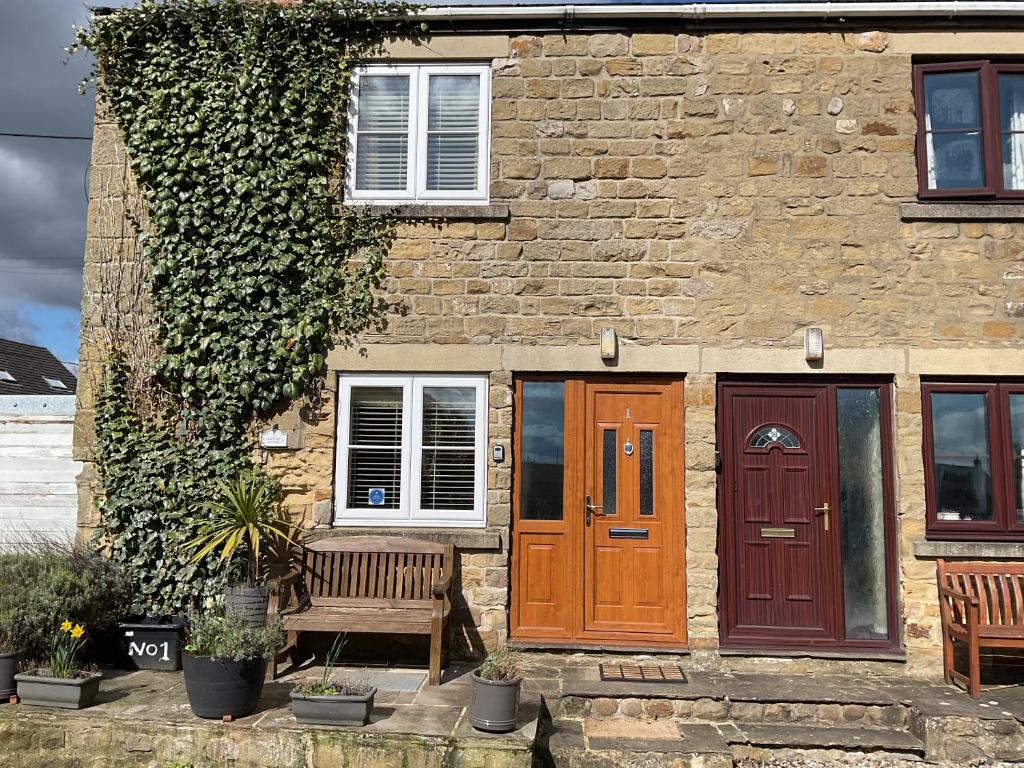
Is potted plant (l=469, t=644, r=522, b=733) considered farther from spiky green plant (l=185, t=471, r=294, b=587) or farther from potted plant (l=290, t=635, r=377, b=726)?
spiky green plant (l=185, t=471, r=294, b=587)

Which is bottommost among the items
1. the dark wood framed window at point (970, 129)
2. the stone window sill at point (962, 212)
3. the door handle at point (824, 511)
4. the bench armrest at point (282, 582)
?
the bench armrest at point (282, 582)

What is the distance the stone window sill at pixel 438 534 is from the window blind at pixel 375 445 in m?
0.26

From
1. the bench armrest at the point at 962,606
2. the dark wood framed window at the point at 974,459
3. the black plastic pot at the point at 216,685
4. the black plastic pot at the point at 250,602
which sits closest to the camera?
the black plastic pot at the point at 216,685

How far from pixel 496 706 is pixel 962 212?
18.2ft

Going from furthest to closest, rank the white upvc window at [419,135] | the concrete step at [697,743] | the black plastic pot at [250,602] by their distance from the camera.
Answer: the white upvc window at [419,135] → the black plastic pot at [250,602] → the concrete step at [697,743]

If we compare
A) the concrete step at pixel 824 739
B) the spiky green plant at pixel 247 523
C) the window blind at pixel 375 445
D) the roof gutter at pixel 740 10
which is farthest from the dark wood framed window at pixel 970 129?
the spiky green plant at pixel 247 523

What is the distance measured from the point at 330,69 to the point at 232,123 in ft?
3.35

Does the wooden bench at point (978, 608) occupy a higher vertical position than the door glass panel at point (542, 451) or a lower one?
lower

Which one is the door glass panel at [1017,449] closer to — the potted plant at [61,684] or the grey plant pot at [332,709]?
the grey plant pot at [332,709]

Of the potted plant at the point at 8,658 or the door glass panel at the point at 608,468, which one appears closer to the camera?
the potted plant at the point at 8,658

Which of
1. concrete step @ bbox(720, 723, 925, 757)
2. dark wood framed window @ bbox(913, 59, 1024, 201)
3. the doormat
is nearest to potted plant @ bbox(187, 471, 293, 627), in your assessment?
the doormat

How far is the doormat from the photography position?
5.77 metres

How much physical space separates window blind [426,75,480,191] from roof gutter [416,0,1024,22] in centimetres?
58

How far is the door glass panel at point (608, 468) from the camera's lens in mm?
6535
